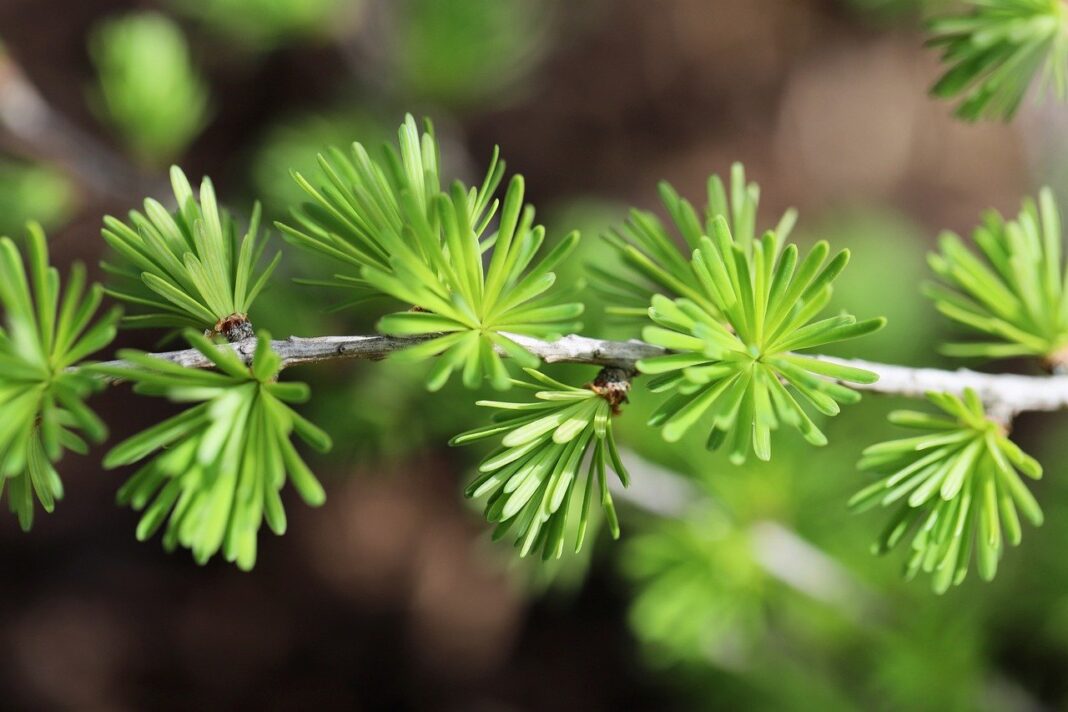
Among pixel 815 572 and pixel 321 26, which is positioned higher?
pixel 321 26

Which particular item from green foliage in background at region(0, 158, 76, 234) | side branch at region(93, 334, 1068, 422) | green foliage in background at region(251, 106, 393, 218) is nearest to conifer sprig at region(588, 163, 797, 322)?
side branch at region(93, 334, 1068, 422)

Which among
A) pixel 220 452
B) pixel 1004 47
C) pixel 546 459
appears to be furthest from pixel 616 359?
pixel 1004 47

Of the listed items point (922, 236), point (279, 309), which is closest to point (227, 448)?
point (279, 309)

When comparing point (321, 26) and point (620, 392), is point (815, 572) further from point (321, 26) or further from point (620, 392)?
point (321, 26)

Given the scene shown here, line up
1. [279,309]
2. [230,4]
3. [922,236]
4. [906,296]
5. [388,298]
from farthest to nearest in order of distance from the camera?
[922,236] < [906,296] < [230,4] < [279,309] < [388,298]

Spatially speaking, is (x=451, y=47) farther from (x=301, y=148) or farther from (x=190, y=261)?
(x=190, y=261)

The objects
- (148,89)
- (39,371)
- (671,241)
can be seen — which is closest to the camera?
(39,371)

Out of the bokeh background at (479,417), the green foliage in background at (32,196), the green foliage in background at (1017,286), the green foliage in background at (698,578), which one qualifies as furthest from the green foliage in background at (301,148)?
the green foliage in background at (1017,286)
